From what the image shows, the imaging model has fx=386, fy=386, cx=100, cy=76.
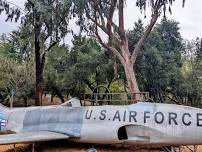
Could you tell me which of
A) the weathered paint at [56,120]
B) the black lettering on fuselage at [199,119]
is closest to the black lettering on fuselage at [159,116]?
the black lettering on fuselage at [199,119]

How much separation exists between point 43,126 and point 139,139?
11.2ft

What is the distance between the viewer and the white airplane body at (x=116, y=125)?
9992 mm

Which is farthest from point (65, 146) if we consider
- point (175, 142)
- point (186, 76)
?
point (186, 76)

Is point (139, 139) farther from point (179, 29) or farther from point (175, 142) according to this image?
point (179, 29)

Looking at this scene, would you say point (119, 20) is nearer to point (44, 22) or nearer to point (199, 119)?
point (44, 22)

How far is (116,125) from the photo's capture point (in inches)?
422

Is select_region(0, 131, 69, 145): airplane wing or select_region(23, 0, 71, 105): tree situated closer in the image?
select_region(0, 131, 69, 145): airplane wing

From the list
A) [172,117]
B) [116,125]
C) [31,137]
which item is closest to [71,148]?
[31,137]

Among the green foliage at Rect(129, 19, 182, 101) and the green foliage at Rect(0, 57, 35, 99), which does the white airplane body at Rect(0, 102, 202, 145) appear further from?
the green foliage at Rect(0, 57, 35, 99)

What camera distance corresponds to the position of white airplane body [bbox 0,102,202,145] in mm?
9992

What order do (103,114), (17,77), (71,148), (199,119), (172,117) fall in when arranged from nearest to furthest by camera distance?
(199,119), (172,117), (103,114), (71,148), (17,77)

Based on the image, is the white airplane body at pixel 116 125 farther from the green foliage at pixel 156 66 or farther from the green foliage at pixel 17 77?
the green foliage at pixel 17 77

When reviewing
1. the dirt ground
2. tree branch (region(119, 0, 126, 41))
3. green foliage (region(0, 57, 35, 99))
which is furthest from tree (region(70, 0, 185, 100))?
green foliage (region(0, 57, 35, 99))

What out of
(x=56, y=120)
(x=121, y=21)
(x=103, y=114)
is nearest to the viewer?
→ (x=103, y=114)
